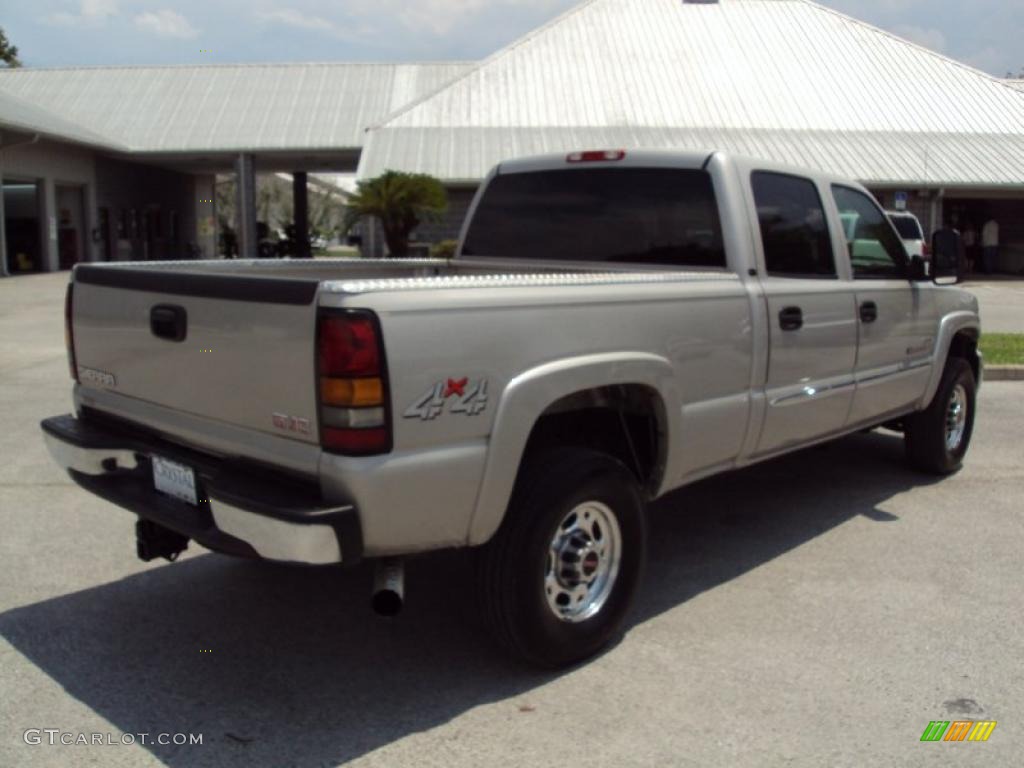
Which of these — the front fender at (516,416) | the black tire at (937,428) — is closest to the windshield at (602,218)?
the front fender at (516,416)

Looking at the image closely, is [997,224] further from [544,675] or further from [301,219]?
[544,675]

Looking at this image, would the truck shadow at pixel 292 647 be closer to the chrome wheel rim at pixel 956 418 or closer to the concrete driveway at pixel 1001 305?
the chrome wheel rim at pixel 956 418

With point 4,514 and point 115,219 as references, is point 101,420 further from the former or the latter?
point 115,219

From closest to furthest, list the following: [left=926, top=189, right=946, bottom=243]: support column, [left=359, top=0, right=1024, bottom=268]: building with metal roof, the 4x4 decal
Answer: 1. the 4x4 decal
2. [left=359, top=0, right=1024, bottom=268]: building with metal roof
3. [left=926, top=189, right=946, bottom=243]: support column

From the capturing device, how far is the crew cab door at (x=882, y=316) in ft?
18.6

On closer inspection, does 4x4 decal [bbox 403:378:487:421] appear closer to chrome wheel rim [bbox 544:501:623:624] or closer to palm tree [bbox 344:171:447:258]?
chrome wheel rim [bbox 544:501:623:624]

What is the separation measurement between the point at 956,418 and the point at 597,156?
138 inches

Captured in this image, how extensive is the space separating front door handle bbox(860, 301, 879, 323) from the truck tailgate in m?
3.47

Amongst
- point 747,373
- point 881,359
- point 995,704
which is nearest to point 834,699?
point 995,704

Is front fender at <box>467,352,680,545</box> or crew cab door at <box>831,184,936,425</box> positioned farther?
crew cab door at <box>831,184,936,425</box>

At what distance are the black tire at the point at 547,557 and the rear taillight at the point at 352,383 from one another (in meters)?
0.71

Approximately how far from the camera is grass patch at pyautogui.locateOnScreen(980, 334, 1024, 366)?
36.8 feet

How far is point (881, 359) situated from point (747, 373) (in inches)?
61.5

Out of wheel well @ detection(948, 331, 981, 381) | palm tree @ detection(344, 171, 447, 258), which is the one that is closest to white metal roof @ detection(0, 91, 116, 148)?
palm tree @ detection(344, 171, 447, 258)
